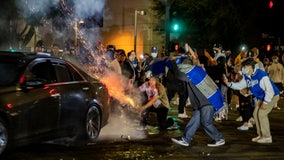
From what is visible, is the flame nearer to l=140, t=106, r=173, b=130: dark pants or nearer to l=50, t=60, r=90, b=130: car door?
l=140, t=106, r=173, b=130: dark pants

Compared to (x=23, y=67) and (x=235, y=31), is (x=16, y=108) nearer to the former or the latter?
(x=23, y=67)

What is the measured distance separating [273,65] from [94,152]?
10.9m

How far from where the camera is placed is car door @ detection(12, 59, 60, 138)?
711 centimetres

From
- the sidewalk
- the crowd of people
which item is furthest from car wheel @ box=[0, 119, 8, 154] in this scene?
the crowd of people

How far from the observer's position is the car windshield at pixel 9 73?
23.7ft

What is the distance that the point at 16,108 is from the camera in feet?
22.9

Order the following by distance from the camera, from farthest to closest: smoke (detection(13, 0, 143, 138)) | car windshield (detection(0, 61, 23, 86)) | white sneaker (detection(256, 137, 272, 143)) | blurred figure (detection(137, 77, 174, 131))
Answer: smoke (detection(13, 0, 143, 138))
blurred figure (detection(137, 77, 174, 131))
white sneaker (detection(256, 137, 272, 143))
car windshield (detection(0, 61, 23, 86))

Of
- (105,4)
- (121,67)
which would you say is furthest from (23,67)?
(105,4)

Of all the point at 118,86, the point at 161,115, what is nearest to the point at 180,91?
the point at 118,86

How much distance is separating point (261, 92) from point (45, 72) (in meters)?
4.01

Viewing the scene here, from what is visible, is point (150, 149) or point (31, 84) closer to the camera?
point (31, 84)

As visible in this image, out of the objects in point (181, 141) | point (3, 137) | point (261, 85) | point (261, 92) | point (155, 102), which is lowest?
point (181, 141)

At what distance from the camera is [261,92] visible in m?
9.36

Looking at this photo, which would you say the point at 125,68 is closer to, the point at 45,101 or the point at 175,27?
the point at 45,101
